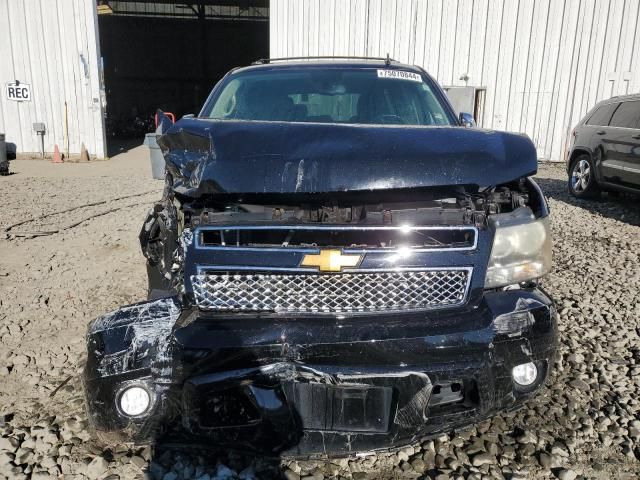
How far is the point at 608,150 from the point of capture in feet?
24.1

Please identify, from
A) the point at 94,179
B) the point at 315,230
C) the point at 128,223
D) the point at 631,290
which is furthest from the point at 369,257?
the point at 94,179

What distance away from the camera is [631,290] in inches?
165

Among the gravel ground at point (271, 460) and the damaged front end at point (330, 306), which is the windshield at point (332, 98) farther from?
the gravel ground at point (271, 460)

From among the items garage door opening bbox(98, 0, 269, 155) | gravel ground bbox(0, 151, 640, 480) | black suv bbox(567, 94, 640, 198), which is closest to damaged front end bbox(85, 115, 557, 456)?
gravel ground bbox(0, 151, 640, 480)

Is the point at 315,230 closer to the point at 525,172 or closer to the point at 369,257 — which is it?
the point at 369,257

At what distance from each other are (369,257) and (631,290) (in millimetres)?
3414

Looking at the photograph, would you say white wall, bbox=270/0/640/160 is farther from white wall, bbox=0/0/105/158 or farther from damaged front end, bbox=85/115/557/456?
damaged front end, bbox=85/115/557/456

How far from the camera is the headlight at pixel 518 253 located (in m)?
2.03

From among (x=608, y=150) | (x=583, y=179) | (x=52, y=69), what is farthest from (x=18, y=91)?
(x=608, y=150)

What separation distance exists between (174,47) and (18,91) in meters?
17.2

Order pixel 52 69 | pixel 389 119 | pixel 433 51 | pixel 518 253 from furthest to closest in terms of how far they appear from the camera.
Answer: pixel 433 51, pixel 52 69, pixel 389 119, pixel 518 253

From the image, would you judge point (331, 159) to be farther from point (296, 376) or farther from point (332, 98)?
point (332, 98)

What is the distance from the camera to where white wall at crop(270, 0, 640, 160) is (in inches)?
512

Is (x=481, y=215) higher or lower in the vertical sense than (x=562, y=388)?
higher
